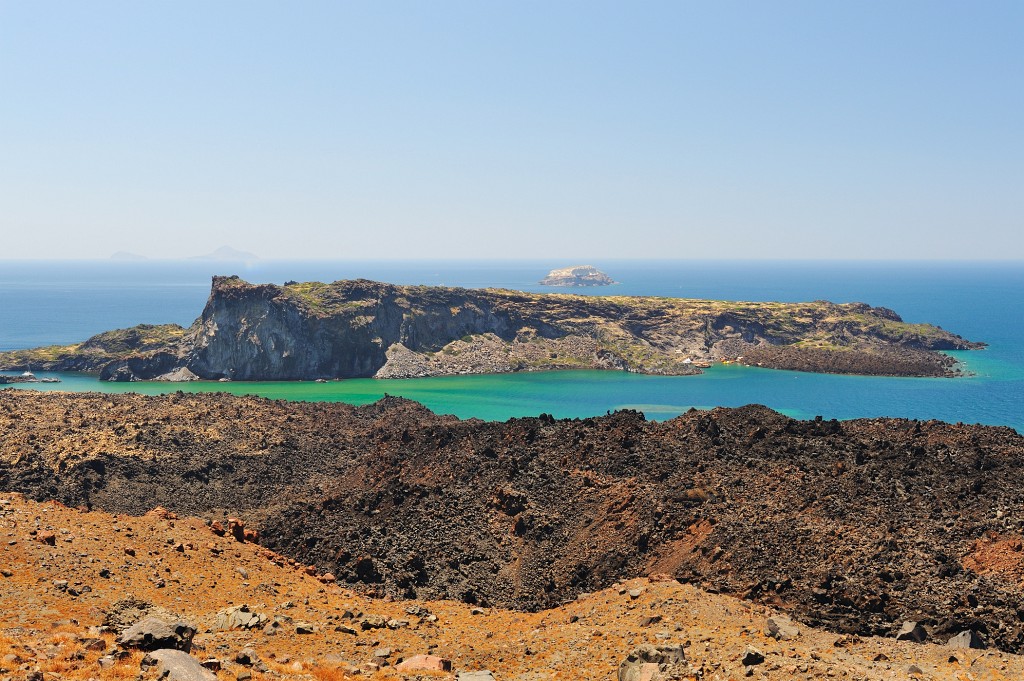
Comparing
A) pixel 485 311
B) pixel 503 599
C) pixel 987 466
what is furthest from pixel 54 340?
pixel 987 466

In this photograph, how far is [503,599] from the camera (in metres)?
34.4

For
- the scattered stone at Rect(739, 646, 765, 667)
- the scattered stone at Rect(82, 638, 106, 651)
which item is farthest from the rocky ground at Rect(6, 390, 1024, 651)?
the scattered stone at Rect(82, 638, 106, 651)

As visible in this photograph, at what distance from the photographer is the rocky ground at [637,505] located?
29.9 meters

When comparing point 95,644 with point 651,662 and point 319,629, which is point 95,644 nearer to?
point 319,629

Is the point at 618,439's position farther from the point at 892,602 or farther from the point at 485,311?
the point at 485,311

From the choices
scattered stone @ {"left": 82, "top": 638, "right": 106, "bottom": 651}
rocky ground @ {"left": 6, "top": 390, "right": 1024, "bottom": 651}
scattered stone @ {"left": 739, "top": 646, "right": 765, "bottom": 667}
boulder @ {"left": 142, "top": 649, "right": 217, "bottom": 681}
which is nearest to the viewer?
boulder @ {"left": 142, "top": 649, "right": 217, "bottom": 681}

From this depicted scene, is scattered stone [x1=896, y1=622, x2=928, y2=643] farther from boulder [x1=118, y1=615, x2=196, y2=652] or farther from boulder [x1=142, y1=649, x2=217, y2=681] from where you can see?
boulder [x1=118, y1=615, x2=196, y2=652]

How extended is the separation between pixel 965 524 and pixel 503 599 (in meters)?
20.8

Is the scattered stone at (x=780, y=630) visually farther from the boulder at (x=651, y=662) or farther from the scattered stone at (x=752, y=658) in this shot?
the boulder at (x=651, y=662)

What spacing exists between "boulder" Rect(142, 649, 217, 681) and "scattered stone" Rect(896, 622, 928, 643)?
22049mm

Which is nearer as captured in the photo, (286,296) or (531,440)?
(531,440)

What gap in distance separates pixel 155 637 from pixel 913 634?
23896 mm

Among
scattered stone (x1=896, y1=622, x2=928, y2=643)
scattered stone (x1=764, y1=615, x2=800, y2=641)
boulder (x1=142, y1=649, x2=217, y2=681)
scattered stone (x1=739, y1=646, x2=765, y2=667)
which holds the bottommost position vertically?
scattered stone (x1=896, y1=622, x2=928, y2=643)

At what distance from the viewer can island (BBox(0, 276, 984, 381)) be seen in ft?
422
